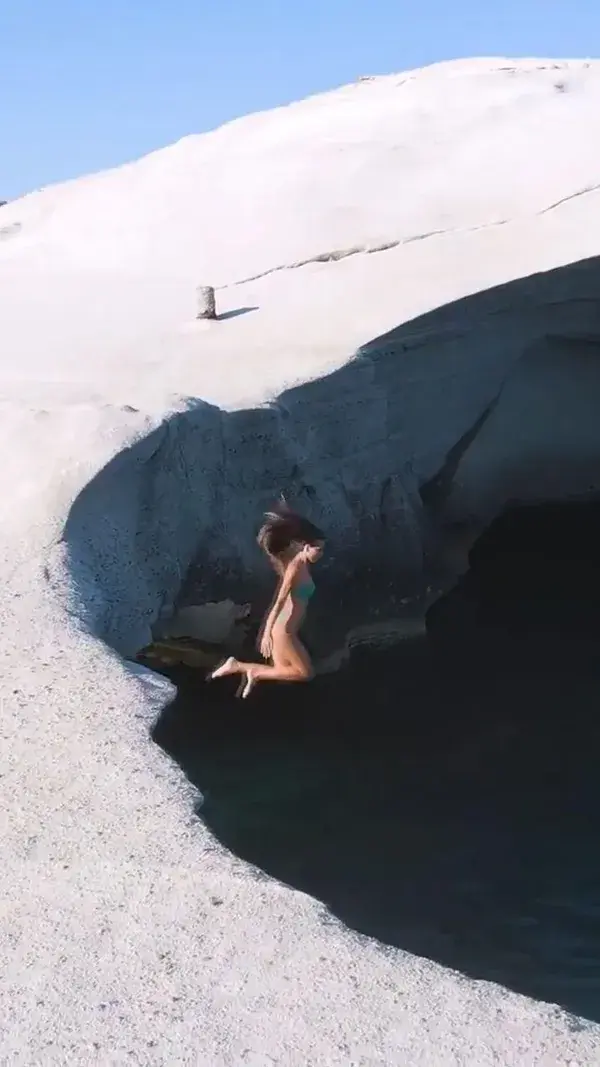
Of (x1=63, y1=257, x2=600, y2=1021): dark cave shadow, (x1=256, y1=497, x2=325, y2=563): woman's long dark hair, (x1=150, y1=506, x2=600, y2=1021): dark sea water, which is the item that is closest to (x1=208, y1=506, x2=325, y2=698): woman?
(x1=256, y1=497, x2=325, y2=563): woman's long dark hair

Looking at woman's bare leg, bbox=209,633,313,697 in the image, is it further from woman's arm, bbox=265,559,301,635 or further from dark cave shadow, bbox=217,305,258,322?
dark cave shadow, bbox=217,305,258,322

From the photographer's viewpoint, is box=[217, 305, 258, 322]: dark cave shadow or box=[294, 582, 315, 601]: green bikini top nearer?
box=[294, 582, 315, 601]: green bikini top

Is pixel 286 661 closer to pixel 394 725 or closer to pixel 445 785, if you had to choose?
pixel 445 785

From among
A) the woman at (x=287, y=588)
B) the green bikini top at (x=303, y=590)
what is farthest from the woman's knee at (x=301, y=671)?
the green bikini top at (x=303, y=590)

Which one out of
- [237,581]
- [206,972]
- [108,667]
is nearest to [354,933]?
[206,972]

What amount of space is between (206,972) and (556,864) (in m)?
5.24

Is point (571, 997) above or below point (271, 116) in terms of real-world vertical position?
below

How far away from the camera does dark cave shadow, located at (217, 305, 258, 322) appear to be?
12.6m

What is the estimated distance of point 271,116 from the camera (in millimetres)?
17031

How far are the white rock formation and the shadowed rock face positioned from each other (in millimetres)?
36

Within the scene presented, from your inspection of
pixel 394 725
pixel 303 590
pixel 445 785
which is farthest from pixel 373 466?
pixel 303 590

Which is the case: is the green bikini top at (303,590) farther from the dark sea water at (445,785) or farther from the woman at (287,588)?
the dark sea water at (445,785)

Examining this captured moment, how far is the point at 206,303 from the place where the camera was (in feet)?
41.5

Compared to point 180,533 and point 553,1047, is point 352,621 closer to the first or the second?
point 180,533
